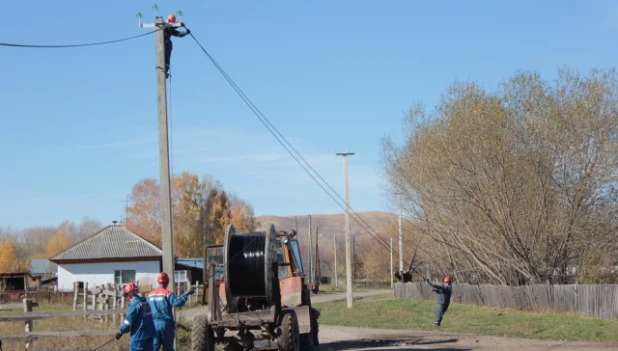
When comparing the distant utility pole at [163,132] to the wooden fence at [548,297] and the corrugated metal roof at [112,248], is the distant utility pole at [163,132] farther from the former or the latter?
the corrugated metal roof at [112,248]

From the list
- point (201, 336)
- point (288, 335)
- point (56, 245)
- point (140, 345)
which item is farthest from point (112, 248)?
point (56, 245)

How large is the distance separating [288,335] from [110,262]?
45286 millimetres

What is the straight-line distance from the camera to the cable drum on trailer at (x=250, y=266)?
14.3m

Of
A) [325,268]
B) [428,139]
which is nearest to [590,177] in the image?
[428,139]

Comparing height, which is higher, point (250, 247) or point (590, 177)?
point (590, 177)

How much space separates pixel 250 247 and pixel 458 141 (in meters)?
18.0

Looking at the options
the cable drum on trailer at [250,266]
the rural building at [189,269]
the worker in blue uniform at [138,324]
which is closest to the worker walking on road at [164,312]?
the worker in blue uniform at [138,324]

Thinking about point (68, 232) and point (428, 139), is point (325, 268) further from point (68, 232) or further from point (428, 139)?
point (428, 139)

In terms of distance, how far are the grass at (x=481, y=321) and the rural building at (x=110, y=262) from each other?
2411 cm

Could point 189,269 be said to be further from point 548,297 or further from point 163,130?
point 163,130

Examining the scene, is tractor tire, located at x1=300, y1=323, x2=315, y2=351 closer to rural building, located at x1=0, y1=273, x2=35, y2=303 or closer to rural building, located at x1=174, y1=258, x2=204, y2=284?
rural building, located at x1=0, y1=273, x2=35, y2=303

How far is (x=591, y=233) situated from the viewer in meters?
30.4

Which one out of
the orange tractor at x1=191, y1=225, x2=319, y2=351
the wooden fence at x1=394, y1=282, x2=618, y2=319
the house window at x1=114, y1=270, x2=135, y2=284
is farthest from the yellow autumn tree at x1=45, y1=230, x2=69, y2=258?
the orange tractor at x1=191, y1=225, x2=319, y2=351

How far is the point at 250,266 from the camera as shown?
47.3 feet
